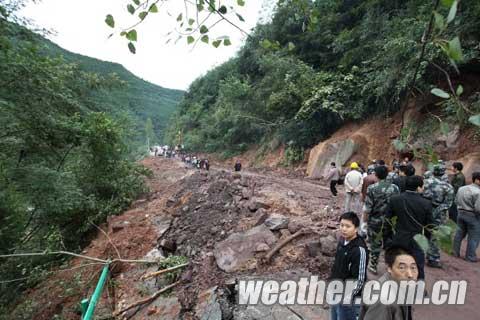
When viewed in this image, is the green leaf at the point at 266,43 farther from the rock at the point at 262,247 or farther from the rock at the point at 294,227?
the rock at the point at 294,227

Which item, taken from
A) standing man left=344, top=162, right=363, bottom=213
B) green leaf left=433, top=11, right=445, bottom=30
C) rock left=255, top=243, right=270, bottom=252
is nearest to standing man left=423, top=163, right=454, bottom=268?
standing man left=344, top=162, right=363, bottom=213

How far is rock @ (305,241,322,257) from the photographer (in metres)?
4.57

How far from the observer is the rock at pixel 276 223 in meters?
5.42

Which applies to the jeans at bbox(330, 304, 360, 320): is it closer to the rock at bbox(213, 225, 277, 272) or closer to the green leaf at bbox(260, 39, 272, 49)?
the rock at bbox(213, 225, 277, 272)

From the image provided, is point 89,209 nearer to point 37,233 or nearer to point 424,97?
point 37,233

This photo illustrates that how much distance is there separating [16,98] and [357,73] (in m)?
14.2

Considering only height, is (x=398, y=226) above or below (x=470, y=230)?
above

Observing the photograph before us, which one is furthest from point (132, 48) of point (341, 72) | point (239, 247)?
point (341, 72)

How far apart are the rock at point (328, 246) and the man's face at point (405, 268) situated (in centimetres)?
252

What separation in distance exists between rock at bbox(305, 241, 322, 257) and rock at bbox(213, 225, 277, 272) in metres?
0.72

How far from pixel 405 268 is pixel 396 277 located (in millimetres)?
102

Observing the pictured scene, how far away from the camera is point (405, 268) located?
6.67ft

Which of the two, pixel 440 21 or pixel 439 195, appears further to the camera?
pixel 439 195

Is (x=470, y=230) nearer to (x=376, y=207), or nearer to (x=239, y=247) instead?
(x=376, y=207)
